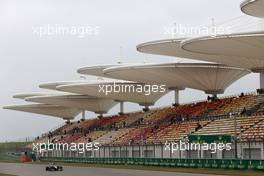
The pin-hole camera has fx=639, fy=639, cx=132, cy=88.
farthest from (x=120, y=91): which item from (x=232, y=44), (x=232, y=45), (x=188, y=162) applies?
(x=188, y=162)

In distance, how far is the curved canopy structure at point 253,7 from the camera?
53.1 m

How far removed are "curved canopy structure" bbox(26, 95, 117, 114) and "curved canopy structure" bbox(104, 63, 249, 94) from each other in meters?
41.0

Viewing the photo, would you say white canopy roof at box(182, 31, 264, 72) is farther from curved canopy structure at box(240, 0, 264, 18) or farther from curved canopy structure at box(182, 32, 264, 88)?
curved canopy structure at box(240, 0, 264, 18)

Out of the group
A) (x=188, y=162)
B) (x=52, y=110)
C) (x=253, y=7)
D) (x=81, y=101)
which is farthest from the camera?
(x=52, y=110)

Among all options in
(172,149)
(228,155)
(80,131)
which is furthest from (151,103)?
(228,155)

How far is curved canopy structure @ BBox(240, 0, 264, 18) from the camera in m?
53.1

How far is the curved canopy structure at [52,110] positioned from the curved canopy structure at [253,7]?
10300cm

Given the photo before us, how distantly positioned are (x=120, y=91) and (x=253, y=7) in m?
63.4

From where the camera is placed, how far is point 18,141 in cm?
16338

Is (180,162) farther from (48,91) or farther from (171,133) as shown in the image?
(48,91)

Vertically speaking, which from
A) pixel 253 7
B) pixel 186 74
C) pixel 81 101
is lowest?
pixel 81 101

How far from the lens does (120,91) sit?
115938mm

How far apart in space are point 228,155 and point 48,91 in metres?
92.7

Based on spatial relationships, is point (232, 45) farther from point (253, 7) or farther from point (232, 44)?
point (253, 7)
